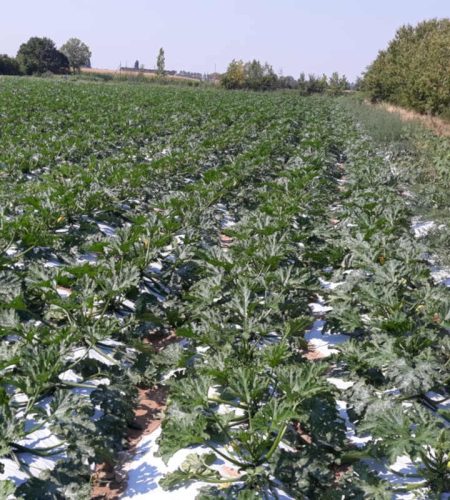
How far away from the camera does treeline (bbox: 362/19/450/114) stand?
2648cm

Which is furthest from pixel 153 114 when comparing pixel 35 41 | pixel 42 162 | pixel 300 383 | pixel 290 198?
pixel 35 41

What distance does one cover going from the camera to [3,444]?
9.16 ft

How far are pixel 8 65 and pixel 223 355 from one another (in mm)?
73665

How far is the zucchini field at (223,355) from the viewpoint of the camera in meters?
2.98

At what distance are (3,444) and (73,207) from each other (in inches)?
174

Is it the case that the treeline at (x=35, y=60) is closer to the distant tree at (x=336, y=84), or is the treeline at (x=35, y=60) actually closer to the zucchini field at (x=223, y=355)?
the distant tree at (x=336, y=84)

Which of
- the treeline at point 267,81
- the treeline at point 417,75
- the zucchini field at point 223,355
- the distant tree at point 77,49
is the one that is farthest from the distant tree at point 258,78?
A: the zucchini field at point 223,355

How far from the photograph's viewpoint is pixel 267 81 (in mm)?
74000

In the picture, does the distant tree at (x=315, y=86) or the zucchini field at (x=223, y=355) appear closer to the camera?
the zucchini field at (x=223, y=355)

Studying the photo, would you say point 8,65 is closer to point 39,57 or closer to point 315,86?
point 39,57

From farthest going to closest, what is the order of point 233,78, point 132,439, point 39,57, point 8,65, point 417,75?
point 39,57
point 233,78
point 8,65
point 417,75
point 132,439

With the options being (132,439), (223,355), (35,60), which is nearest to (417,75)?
(223,355)

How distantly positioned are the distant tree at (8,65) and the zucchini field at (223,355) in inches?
2653

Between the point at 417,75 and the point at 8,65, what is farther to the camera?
the point at 8,65
